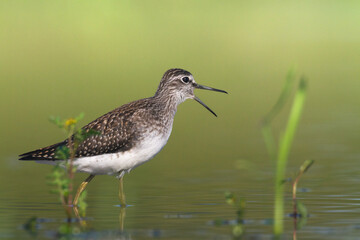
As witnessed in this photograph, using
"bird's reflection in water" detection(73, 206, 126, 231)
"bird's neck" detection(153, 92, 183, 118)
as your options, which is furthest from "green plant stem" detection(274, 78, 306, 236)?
"bird's neck" detection(153, 92, 183, 118)

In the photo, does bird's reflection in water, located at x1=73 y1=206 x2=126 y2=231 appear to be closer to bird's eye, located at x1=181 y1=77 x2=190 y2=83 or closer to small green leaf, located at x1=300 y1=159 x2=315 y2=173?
small green leaf, located at x1=300 y1=159 x2=315 y2=173

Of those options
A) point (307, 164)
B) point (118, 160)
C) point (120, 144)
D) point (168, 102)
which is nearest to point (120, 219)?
point (118, 160)

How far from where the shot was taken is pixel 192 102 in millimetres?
31312

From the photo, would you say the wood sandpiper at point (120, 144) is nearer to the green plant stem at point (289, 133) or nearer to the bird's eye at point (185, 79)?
the bird's eye at point (185, 79)

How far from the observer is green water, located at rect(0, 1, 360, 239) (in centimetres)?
1156

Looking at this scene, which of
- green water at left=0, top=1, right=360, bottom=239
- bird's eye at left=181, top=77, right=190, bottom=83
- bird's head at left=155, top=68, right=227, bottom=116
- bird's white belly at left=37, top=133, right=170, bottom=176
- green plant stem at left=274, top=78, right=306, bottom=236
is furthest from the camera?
bird's eye at left=181, top=77, right=190, bottom=83

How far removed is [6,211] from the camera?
11789 millimetres

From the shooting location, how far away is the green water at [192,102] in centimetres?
1156

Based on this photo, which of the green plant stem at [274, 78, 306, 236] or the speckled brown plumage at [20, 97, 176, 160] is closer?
the green plant stem at [274, 78, 306, 236]

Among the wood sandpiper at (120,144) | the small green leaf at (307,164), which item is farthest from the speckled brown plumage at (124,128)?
the small green leaf at (307,164)

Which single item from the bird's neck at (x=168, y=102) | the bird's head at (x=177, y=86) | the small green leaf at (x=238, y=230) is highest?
the bird's head at (x=177, y=86)

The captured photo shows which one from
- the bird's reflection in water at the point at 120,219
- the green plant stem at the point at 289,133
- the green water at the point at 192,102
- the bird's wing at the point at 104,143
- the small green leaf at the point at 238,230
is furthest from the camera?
the bird's wing at the point at 104,143

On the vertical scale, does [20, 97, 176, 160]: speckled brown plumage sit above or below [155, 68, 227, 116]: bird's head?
below

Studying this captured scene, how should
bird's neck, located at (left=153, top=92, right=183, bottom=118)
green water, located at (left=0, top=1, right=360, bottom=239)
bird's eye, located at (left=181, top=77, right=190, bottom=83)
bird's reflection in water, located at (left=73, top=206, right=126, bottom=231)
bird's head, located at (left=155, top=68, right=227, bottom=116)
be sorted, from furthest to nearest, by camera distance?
1. bird's eye, located at (left=181, top=77, right=190, bottom=83)
2. bird's head, located at (left=155, top=68, right=227, bottom=116)
3. bird's neck, located at (left=153, top=92, right=183, bottom=118)
4. green water, located at (left=0, top=1, right=360, bottom=239)
5. bird's reflection in water, located at (left=73, top=206, right=126, bottom=231)
